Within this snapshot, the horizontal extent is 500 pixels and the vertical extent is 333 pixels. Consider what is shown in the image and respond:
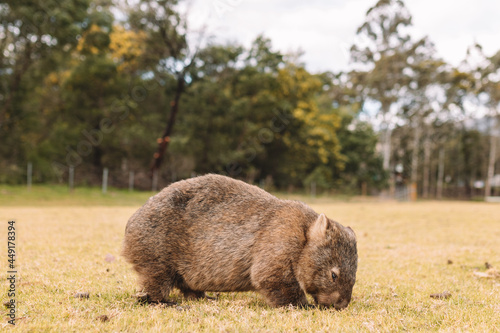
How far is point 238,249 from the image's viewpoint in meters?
4.24

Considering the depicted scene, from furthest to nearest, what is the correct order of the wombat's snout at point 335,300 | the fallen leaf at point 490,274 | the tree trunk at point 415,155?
the tree trunk at point 415,155 → the fallen leaf at point 490,274 → the wombat's snout at point 335,300

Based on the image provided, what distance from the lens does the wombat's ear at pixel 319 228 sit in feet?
13.5

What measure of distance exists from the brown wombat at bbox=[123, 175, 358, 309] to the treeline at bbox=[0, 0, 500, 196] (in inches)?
953

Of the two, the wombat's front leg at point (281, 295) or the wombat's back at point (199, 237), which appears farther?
the wombat's back at point (199, 237)

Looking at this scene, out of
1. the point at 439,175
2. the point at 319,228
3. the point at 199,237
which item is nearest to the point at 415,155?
the point at 439,175

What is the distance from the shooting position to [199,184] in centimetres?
466

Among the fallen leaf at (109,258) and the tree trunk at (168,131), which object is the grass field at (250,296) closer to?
the fallen leaf at (109,258)

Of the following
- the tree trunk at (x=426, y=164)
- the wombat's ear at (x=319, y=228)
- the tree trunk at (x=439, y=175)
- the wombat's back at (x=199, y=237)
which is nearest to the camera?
the wombat's ear at (x=319, y=228)

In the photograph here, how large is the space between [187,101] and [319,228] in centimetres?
3048

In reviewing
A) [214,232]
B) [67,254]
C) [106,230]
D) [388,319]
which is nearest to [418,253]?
[388,319]

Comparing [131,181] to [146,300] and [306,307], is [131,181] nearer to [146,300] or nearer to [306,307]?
[146,300]

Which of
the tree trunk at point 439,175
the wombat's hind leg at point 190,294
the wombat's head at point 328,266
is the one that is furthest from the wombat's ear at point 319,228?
the tree trunk at point 439,175

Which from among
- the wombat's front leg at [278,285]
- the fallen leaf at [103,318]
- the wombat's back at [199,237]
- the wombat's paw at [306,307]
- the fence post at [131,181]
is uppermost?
the wombat's back at [199,237]

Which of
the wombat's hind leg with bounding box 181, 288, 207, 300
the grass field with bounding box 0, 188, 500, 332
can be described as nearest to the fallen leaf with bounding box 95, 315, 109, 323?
the grass field with bounding box 0, 188, 500, 332
